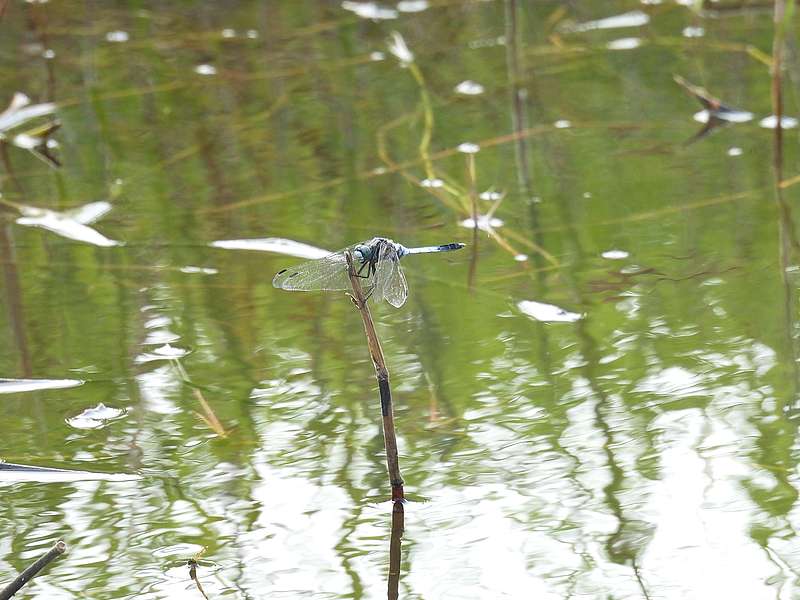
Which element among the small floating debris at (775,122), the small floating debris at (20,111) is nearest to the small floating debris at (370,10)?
the small floating debris at (20,111)

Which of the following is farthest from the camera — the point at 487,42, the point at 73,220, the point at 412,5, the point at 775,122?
the point at 412,5

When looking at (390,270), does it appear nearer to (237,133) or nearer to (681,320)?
(681,320)

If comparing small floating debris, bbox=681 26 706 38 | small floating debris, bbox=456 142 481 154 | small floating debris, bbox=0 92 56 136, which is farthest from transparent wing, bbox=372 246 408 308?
small floating debris, bbox=681 26 706 38

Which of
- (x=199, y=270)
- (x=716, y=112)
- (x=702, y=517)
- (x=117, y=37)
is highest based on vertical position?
(x=117, y=37)

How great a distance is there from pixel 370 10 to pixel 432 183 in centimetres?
163

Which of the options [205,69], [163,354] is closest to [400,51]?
[205,69]

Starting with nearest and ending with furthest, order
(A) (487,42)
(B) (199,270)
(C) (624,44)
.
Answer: (B) (199,270) < (C) (624,44) < (A) (487,42)

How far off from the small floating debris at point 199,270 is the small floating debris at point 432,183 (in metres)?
0.64

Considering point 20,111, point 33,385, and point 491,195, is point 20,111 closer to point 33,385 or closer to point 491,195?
point 491,195

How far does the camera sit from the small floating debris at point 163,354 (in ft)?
6.86

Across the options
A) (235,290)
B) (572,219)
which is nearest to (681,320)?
(572,219)

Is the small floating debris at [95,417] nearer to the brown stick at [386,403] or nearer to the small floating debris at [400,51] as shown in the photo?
the brown stick at [386,403]

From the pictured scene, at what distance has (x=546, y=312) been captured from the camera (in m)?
2.18

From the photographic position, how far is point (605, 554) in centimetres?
149
